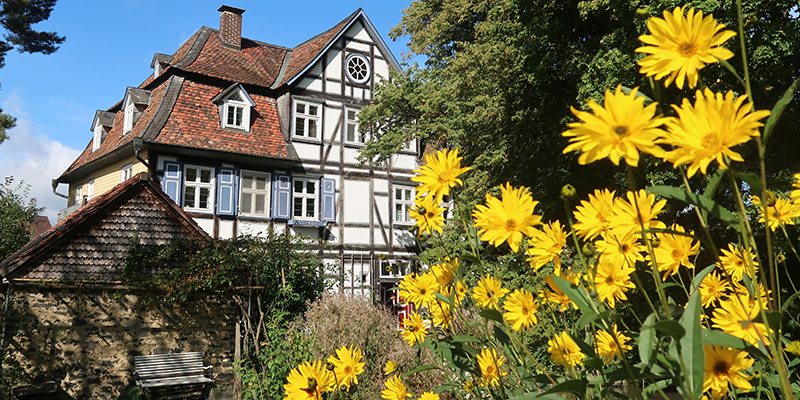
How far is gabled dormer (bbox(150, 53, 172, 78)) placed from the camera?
16.8 meters

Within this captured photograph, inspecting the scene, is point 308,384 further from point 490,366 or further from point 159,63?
point 159,63

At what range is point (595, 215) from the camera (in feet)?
4.32

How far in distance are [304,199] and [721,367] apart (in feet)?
47.8

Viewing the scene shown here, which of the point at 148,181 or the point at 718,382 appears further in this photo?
the point at 148,181

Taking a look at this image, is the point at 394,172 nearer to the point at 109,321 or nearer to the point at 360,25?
the point at 360,25

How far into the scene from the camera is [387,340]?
7.21 metres

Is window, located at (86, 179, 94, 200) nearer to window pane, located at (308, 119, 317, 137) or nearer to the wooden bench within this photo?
window pane, located at (308, 119, 317, 137)

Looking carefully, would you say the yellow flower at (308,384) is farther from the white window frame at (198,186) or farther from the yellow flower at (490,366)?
the white window frame at (198,186)

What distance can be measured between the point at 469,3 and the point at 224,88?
7144 millimetres

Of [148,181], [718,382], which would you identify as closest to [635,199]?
[718,382]

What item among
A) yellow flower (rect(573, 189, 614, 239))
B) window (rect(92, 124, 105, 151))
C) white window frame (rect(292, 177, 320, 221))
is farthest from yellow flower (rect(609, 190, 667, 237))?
window (rect(92, 124, 105, 151))

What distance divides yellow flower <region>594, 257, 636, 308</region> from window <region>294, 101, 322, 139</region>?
48.2 ft

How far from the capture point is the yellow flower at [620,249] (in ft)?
4.32

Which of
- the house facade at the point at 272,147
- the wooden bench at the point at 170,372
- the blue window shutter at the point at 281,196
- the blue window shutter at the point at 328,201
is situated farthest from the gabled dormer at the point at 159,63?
the wooden bench at the point at 170,372
